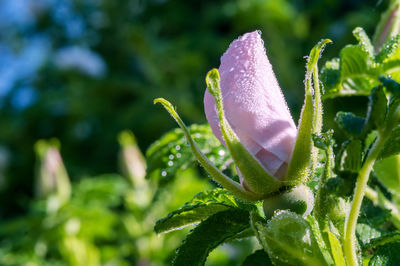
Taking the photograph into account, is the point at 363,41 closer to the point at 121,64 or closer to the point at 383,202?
the point at 383,202

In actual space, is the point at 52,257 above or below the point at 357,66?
above

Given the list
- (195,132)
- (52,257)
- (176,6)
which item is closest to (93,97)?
(176,6)

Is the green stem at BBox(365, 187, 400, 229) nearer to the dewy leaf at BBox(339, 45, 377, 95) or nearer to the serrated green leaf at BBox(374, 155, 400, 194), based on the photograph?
the serrated green leaf at BBox(374, 155, 400, 194)

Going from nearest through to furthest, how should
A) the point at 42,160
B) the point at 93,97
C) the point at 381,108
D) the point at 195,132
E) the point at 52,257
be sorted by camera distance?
the point at 381,108 → the point at 195,132 → the point at 42,160 → the point at 52,257 → the point at 93,97

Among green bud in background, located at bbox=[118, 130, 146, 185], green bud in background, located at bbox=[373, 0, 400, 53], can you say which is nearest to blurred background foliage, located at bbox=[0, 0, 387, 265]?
green bud in background, located at bbox=[118, 130, 146, 185]

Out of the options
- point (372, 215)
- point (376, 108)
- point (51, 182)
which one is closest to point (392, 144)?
point (376, 108)

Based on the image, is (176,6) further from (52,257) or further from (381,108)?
(381,108)
